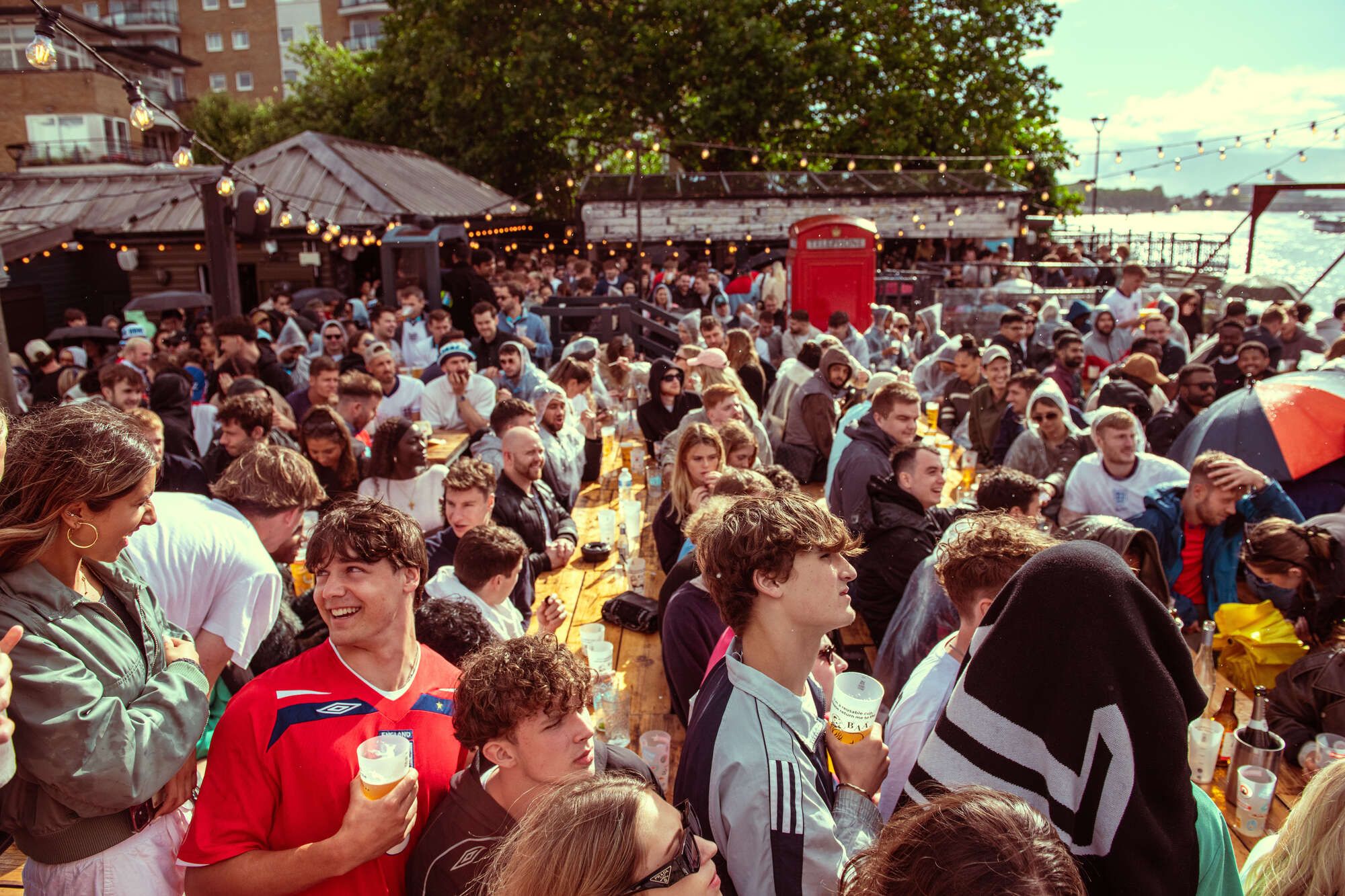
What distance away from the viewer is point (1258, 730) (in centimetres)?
271

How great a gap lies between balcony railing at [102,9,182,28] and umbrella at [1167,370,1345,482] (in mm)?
61887

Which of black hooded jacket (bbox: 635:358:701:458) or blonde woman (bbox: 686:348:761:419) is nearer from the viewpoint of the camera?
black hooded jacket (bbox: 635:358:701:458)

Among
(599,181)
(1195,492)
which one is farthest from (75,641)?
(599,181)

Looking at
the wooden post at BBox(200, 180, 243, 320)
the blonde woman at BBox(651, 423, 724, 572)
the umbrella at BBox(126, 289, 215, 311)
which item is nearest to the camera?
the blonde woman at BBox(651, 423, 724, 572)

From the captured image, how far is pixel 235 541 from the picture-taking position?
2816 millimetres

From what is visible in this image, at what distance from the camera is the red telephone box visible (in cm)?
1412

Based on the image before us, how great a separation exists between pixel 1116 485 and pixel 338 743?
4.21 m

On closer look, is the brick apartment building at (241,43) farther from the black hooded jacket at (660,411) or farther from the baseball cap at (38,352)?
the black hooded jacket at (660,411)

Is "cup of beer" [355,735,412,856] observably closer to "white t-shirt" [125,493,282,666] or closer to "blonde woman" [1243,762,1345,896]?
"white t-shirt" [125,493,282,666]

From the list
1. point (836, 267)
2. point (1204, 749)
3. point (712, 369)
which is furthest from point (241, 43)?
point (1204, 749)

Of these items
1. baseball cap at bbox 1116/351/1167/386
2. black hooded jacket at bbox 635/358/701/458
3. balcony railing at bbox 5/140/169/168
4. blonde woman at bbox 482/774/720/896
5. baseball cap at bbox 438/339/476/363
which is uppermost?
balcony railing at bbox 5/140/169/168

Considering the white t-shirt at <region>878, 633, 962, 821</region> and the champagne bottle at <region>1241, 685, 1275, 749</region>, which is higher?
the white t-shirt at <region>878, 633, 962, 821</region>

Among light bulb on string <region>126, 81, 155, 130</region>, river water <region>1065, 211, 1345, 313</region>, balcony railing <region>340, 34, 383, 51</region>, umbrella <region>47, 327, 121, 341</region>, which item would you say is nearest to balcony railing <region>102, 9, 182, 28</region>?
balcony railing <region>340, 34, 383, 51</region>

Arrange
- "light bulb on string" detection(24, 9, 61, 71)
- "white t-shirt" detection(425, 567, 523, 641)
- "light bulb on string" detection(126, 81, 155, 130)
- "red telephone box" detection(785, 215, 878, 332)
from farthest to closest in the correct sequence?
"red telephone box" detection(785, 215, 878, 332) < "light bulb on string" detection(126, 81, 155, 130) < "light bulb on string" detection(24, 9, 61, 71) < "white t-shirt" detection(425, 567, 523, 641)
